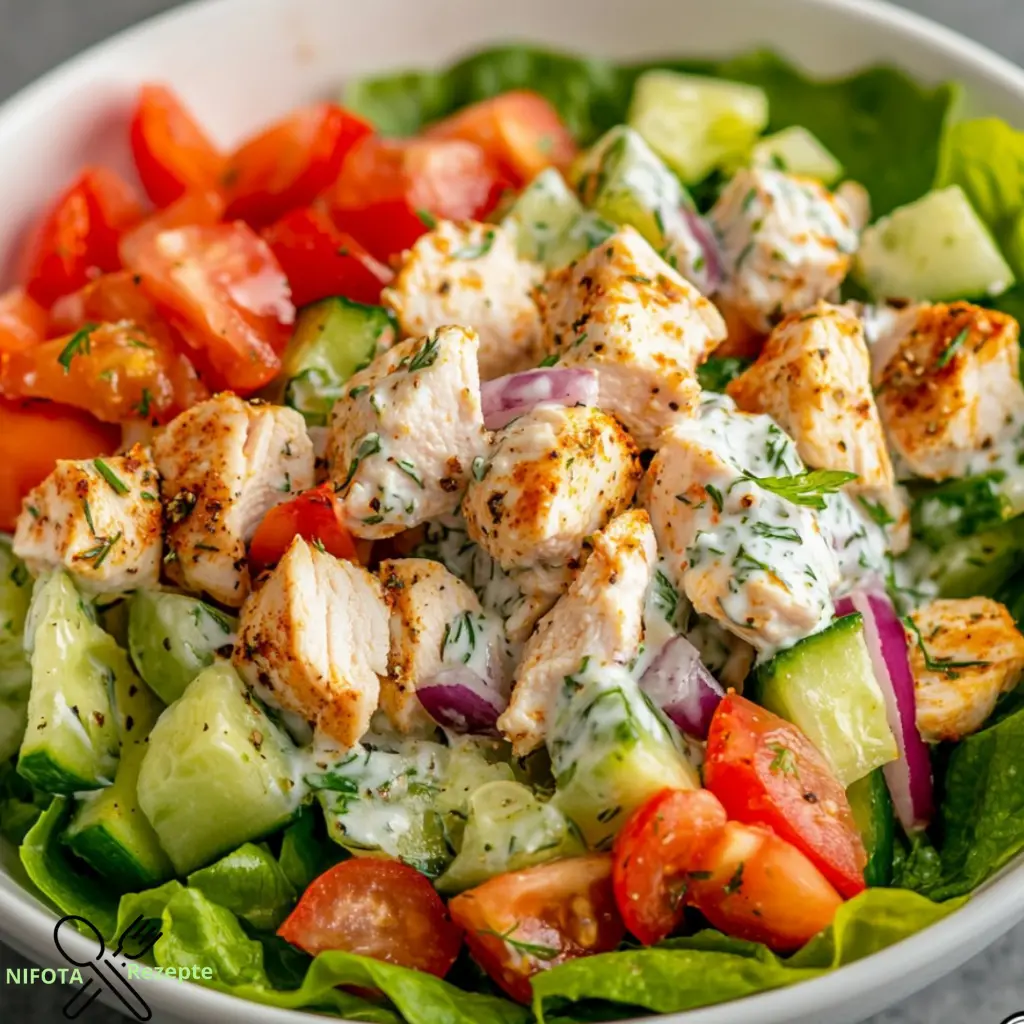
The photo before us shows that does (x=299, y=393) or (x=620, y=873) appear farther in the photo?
(x=299, y=393)

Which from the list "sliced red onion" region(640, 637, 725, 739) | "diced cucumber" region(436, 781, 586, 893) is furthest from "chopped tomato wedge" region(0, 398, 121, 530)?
"sliced red onion" region(640, 637, 725, 739)

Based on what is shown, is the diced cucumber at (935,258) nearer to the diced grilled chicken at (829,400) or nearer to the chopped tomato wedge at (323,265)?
the diced grilled chicken at (829,400)

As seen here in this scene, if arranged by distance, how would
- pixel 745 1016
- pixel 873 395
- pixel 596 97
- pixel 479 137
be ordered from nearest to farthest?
pixel 745 1016 < pixel 873 395 < pixel 479 137 < pixel 596 97

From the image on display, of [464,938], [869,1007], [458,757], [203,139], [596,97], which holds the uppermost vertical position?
[203,139]

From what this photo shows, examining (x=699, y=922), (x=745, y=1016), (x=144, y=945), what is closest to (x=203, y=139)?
(x=144, y=945)

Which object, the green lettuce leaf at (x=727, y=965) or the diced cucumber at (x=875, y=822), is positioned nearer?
the green lettuce leaf at (x=727, y=965)

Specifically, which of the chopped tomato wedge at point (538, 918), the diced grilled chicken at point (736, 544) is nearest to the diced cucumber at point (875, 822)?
the diced grilled chicken at point (736, 544)

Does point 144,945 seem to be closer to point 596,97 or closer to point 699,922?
point 699,922

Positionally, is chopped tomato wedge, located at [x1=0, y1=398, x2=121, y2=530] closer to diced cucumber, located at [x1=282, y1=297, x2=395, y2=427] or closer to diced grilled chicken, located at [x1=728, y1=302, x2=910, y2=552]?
diced cucumber, located at [x1=282, y1=297, x2=395, y2=427]
